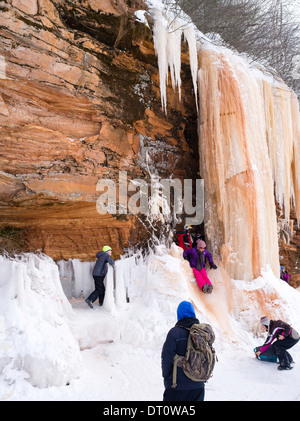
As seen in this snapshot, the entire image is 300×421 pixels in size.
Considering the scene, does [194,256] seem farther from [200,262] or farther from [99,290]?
[99,290]

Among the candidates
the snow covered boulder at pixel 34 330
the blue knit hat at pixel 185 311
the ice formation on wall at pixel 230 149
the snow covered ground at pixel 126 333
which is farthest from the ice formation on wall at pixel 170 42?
the blue knit hat at pixel 185 311

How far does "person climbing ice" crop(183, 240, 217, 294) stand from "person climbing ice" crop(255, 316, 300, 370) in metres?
1.50

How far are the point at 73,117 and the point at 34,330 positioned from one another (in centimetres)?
330

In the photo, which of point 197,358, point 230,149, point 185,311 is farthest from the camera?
point 230,149

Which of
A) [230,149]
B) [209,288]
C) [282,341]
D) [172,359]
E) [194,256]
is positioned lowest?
[282,341]

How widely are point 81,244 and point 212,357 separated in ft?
13.8

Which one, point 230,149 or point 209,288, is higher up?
point 230,149

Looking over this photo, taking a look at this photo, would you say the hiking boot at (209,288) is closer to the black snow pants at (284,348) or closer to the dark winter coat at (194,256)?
the dark winter coat at (194,256)

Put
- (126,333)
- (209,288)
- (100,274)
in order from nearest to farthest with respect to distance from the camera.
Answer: (126,333)
(100,274)
(209,288)

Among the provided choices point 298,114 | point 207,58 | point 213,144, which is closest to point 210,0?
point 207,58

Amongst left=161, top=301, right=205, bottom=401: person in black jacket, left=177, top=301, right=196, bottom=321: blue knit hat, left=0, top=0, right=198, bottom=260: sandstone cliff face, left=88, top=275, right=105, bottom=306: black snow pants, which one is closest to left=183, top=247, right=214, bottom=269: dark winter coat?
left=0, top=0, right=198, bottom=260: sandstone cliff face

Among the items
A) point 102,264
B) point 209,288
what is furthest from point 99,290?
point 209,288

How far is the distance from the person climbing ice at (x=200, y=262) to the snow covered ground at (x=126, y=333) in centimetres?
16

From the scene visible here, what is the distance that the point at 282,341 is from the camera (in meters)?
4.79
